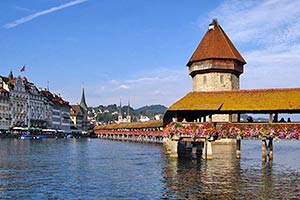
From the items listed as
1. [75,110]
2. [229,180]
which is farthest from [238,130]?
[75,110]

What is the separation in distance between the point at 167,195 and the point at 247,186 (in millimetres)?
5037

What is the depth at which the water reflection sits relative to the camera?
20781 millimetres

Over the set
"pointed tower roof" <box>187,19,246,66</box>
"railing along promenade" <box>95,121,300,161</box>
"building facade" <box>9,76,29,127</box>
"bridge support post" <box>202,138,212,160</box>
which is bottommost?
"bridge support post" <box>202,138,212,160</box>

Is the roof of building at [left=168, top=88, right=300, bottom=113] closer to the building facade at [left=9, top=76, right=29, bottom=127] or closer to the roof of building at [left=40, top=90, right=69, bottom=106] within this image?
the building facade at [left=9, top=76, right=29, bottom=127]

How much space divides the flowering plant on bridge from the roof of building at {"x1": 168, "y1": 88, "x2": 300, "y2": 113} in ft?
3.87

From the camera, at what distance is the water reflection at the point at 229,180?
2078cm

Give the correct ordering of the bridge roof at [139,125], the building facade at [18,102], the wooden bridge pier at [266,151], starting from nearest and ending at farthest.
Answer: the wooden bridge pier at [266,151], the bridge roof at [139,125], the building facade at [18,102]

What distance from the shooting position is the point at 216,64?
6081cm

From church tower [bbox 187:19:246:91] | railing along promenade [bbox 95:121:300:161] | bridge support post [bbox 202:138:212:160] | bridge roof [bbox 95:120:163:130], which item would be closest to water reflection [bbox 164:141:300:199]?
bridge support post [bbox 202:138:212:160]

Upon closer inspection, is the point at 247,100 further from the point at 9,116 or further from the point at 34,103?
the point at 34,103

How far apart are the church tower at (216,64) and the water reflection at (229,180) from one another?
27.7 m

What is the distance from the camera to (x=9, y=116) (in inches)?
4213

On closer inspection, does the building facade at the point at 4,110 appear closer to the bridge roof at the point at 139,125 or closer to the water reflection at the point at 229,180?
the bridge roof at the point at 139,125

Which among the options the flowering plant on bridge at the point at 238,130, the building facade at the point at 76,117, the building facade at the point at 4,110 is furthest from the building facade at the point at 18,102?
the flowering plant on bridge at the point at 238,130
